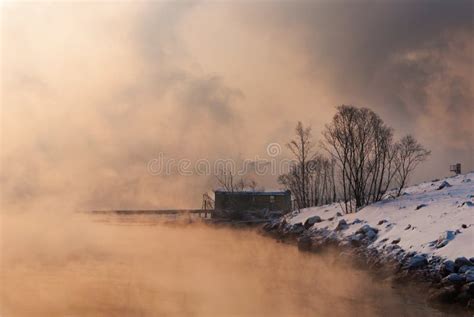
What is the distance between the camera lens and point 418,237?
26.9m

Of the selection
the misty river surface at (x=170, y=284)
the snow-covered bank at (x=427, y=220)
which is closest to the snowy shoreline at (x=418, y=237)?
the snow-covered bank at (x=427, y=220)

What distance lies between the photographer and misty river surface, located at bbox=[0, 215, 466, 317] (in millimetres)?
15586

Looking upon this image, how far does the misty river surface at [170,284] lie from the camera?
Result: 1559 cm

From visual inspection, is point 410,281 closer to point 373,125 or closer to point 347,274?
point 347,274

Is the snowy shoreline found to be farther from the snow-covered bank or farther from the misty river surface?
the misty river surface

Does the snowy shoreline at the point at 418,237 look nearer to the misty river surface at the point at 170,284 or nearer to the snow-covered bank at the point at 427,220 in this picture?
the snow-covered bank at the point at 427,220

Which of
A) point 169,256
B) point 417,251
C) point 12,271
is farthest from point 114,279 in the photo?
point 417,251

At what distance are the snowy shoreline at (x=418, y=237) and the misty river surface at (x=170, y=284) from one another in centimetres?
147

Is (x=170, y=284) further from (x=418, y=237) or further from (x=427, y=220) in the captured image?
(x=427, y=220)

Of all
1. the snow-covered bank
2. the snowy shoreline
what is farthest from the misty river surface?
the snow-covered bank

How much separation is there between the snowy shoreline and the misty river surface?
1.47 m

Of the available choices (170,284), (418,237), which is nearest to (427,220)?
(418,237)

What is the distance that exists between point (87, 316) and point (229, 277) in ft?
29.4

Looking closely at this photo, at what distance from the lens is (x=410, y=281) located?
73.3 feet
